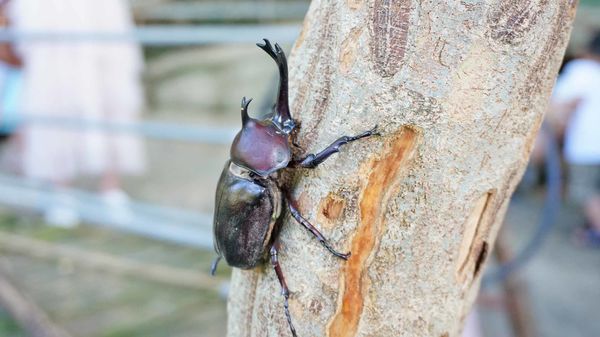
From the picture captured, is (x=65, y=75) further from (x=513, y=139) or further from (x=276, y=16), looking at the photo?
→ (x=276, y=16)

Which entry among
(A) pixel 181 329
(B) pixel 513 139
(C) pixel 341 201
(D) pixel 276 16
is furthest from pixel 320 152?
(D) pixel 276 16

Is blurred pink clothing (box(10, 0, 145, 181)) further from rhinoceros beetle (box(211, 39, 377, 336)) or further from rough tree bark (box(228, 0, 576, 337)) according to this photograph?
rough tree bark (box(228, 0, 576, 337))

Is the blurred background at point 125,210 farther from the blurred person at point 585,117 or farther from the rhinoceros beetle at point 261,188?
the rhinoceros beetle at point 261,188

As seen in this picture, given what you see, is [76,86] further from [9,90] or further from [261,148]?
[261,148]

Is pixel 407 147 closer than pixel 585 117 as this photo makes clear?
Yes

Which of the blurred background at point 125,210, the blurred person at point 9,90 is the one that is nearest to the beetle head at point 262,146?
the blurred background at point 125,210

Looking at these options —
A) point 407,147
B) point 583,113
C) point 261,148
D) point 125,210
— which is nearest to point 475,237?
point 407,147
